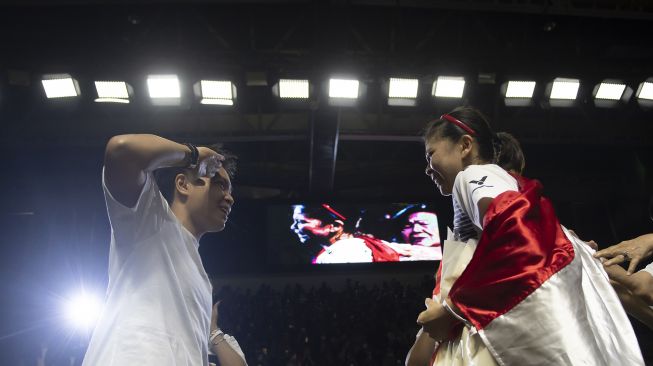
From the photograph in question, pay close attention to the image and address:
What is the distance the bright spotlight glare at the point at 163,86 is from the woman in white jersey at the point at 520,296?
541 centimetres

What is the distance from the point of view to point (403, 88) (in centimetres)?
646

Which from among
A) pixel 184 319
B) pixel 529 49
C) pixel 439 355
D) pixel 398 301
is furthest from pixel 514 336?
pixel 398 301

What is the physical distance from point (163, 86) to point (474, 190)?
18.4ft

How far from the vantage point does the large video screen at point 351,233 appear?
841 centimetres

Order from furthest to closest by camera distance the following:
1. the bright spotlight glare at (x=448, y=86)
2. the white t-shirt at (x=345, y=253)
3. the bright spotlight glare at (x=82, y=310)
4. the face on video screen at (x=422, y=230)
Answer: the face on video screen at (x=422, y=230)
the white t-shirt at (x=345, y=253)
the bright spotlight glare at (x=82, y=310)
the bright spotlight glare at (x=448, y=86)

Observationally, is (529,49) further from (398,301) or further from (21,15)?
(21,15)

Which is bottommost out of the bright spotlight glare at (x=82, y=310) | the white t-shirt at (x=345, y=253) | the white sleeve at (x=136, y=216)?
the bright spotlight glare at (x=82, y=310)

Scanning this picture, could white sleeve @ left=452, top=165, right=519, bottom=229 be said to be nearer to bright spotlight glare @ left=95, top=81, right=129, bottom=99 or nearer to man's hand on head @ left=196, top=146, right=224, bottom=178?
man's hand on head @ left=196, top=146, right=224, bottom=178

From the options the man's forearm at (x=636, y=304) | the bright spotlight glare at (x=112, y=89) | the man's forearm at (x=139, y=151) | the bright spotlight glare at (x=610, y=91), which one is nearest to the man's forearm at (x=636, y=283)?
the man's forearm at (x=636, y=304)

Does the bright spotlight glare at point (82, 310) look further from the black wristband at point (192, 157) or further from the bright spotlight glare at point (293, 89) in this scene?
the black wristband at point (192, 157)

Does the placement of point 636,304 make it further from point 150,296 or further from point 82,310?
point 82,310

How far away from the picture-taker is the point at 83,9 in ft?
20.8

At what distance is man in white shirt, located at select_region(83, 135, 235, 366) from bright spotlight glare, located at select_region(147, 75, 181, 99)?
16.2 ft

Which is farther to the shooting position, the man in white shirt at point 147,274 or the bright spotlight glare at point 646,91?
the bright spotlight glare at point 646,91
